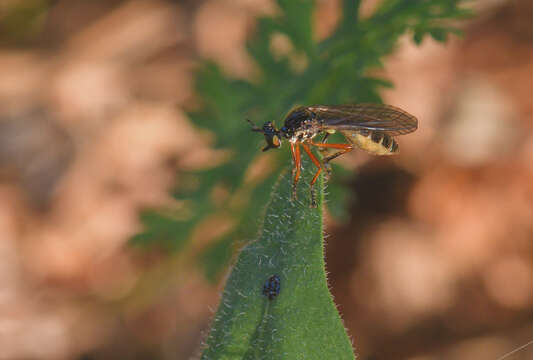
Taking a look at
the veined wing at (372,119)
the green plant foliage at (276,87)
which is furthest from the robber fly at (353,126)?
the green plant foliage at (276,87)

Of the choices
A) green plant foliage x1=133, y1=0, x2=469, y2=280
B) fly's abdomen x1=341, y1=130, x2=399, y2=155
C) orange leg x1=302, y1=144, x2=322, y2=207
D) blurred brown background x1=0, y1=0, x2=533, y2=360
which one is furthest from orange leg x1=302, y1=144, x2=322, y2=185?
blurred brown background x1=0, y1=0, x2=533, y2=360

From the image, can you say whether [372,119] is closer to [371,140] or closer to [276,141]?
[371,140]

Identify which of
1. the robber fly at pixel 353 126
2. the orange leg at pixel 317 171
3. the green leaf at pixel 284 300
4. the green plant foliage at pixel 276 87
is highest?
the green plant foliage at pixel 276 87

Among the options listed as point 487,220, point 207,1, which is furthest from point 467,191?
point 207,1

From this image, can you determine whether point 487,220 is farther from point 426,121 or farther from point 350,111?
point 350,111

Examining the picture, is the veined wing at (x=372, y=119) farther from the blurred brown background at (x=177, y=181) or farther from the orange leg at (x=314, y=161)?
the blurred brown background at (x=177, y=181)
